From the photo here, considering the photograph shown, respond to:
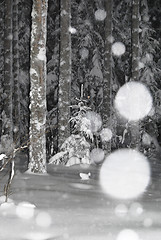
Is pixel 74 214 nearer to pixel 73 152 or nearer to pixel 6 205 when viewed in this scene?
pixel 6 205

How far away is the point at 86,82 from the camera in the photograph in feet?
59.1

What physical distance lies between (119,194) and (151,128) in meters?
12.3

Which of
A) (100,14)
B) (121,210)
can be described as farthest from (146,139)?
(121,210)

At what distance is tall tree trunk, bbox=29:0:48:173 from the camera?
774 centimetres

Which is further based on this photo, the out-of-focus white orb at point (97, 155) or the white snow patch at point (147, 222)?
the out-of-focus white orb at point (97, 155)

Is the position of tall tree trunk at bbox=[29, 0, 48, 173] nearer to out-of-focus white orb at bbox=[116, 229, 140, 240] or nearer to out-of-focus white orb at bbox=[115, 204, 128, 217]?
out-of-focus white orb at bbox=[115, 204, 128, 217]

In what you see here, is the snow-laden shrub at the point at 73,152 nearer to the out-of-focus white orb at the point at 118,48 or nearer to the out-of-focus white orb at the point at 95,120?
the out-of-focus white orb at the point at 95,120

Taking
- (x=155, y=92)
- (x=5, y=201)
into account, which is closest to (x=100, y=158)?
(x=155, y=92)

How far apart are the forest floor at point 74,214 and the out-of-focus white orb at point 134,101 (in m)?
8.03

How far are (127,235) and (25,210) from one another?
144 cm

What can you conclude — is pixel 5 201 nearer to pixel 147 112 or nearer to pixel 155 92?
pixel 147 112

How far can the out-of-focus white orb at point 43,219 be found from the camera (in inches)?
146

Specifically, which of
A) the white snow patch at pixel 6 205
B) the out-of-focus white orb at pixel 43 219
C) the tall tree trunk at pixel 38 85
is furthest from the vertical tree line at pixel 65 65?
the out-of-focus white orb at pixel 43 219

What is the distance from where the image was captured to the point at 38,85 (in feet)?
25.6
